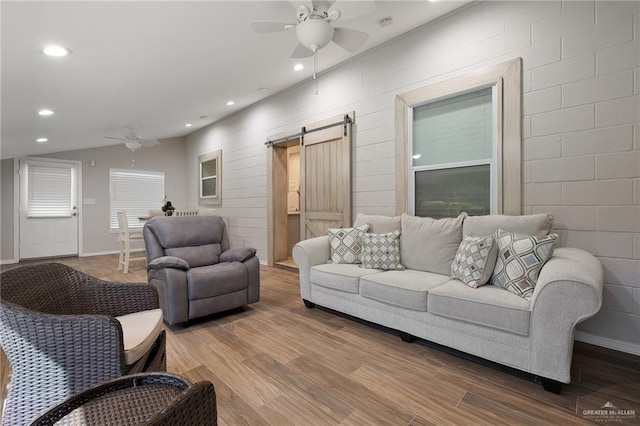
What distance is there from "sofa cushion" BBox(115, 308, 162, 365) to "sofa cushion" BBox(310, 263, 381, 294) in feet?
5.11

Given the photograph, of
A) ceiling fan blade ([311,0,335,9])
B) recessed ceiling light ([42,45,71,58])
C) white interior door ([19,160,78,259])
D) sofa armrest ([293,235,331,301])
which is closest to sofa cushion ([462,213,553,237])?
sofa armrest ([293,235,331,301])

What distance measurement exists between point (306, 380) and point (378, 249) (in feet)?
4.59

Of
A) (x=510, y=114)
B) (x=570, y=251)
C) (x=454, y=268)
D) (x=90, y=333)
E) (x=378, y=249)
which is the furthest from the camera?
(x=378, y=249)

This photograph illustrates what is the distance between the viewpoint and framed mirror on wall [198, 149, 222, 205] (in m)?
6.82

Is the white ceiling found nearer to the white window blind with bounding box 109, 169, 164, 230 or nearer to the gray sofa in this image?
the gray sofa

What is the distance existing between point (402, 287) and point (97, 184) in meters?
7.64

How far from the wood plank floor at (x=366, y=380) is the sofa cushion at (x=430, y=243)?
686 millimetres

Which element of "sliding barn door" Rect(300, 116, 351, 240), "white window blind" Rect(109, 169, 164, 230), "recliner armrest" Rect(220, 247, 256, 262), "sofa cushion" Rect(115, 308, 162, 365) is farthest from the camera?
"white window blind" Rect(109, 169, 164, 230)

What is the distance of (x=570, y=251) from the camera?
2264 millimetres

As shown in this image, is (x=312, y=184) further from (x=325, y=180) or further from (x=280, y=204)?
(x=280, y=204)

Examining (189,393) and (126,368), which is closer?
(189,393)

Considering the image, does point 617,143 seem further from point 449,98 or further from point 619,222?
point 449,98

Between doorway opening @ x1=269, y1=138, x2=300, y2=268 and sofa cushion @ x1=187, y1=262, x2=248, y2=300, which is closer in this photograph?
sofa cushion @ x1=187, y1=262, x2=248, y2=300

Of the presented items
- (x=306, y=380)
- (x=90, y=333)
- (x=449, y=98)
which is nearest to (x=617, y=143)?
(x=449, y=98)
